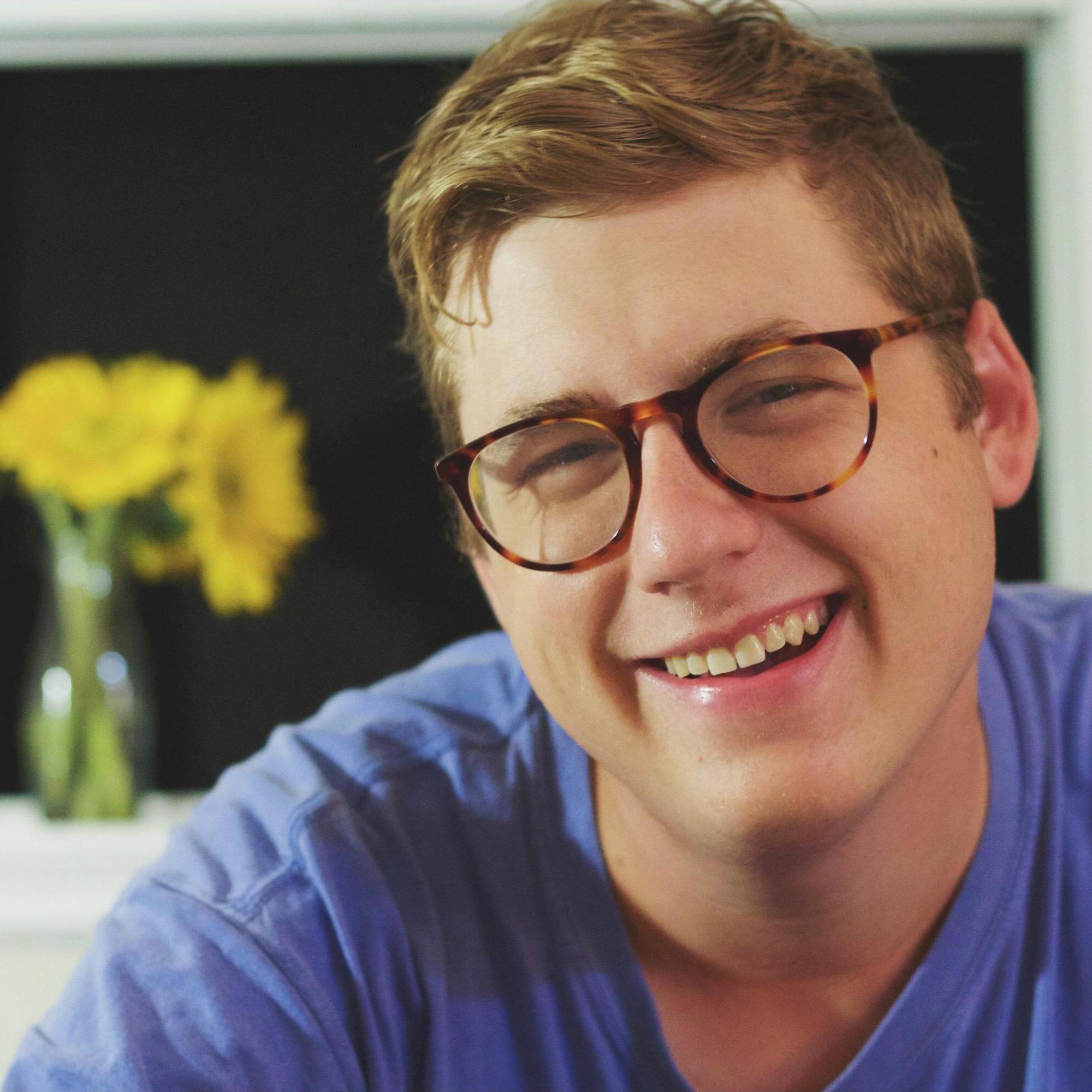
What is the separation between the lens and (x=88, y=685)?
68.7 inches

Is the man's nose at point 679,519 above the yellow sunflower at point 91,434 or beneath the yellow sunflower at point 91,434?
beneath

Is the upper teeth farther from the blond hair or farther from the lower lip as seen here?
the blond hair

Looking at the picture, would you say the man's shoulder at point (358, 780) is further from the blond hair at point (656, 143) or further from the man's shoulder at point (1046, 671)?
the man's shoulder at point (1046, 671)

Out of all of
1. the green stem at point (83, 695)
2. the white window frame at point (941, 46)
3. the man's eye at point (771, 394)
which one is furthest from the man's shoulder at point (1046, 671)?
the green stem at point (83, 695)

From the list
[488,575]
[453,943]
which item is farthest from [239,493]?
[453,943]

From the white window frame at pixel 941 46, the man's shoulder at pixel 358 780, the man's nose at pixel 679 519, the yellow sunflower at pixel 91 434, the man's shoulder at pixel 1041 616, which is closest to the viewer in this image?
the man's nose at pixel 679 519

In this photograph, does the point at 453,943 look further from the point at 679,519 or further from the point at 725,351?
the point at 725,351

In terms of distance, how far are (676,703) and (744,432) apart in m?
0.21

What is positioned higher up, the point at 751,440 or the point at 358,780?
the point at 751,440

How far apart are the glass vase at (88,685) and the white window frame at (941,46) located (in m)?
0.77

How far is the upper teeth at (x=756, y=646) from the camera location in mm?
814

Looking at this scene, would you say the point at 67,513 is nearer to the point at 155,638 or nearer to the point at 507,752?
Result: the point at 155,638

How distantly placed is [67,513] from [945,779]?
1358mm

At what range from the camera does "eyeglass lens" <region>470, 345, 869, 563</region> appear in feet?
2.63
